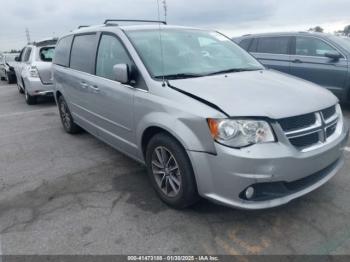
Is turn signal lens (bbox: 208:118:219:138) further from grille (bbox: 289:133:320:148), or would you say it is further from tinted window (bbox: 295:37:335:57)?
tinted window (bbox: 295:37:335:57)

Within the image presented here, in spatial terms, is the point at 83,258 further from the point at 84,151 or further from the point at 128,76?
the point at 84,151

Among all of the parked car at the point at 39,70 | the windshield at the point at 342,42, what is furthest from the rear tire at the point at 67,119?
the windshield at the point at 342,42

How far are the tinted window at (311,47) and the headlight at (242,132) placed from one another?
4883mm

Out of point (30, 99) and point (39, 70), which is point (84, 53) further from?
point (30, 99)

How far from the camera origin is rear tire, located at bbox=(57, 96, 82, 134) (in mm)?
5637

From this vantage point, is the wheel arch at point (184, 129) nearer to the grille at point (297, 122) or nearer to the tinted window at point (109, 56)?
the grille at point (297, 122)

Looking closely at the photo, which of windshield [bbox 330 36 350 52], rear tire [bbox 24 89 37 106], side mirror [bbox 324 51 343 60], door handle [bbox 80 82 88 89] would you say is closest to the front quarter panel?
door handle [bbox 80 82 88 89]

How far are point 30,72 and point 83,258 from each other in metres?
7.25

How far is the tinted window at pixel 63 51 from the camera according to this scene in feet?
17.4

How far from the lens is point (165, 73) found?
10.6 ft

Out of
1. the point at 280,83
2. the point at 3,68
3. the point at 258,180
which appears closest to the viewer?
the point at 258,180

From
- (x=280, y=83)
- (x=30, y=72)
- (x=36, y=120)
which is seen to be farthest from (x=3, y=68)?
(x=280, y=83)

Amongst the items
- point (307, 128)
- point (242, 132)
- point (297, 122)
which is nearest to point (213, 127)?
point (242, 132)

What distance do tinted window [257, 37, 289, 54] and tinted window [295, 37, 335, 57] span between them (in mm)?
298
